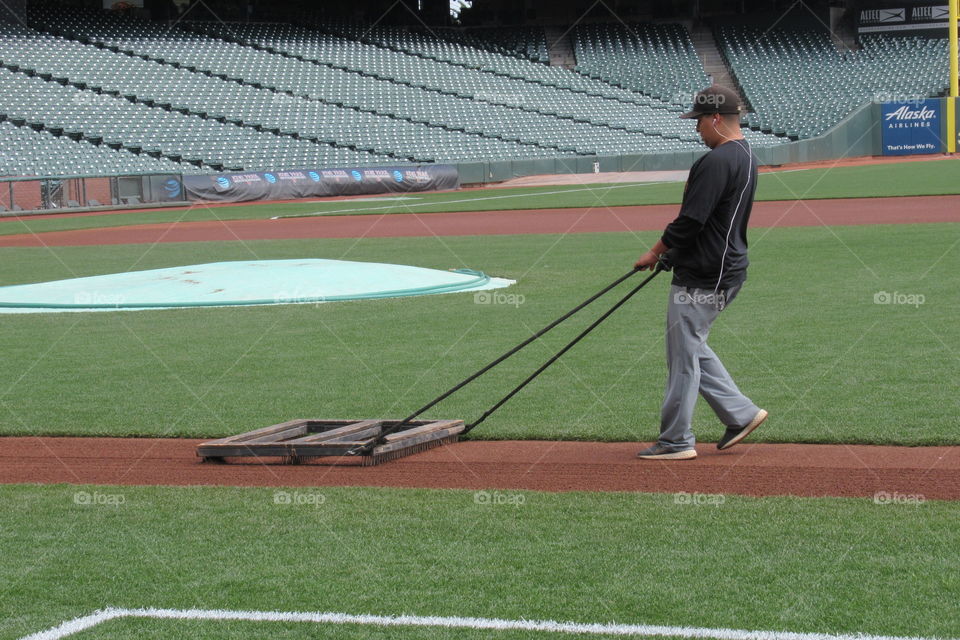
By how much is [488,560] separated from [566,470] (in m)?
1.71

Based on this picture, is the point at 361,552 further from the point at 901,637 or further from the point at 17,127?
the point at 17,127

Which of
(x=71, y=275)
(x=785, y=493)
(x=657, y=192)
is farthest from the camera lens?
(x=657, y=192)

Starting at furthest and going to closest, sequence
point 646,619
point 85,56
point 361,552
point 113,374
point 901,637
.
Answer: point 85,56 → point 113,374 → point 361,552 → point 646,619 → point 901,637

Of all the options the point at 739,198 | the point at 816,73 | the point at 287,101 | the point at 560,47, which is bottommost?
the point at 739,198

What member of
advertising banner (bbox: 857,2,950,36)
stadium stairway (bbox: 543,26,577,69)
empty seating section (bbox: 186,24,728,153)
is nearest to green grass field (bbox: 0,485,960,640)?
empty seating section (bbox: 186,24,728,153)

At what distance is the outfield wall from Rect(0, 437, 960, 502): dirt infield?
130ft

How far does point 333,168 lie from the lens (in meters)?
43.7

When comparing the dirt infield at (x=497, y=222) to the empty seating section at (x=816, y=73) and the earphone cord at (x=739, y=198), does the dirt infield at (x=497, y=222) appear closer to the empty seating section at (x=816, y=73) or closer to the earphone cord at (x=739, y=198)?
the earphone cord at (x=739, y=198)

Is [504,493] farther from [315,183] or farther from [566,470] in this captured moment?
[315,183]

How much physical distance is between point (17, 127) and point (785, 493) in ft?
126

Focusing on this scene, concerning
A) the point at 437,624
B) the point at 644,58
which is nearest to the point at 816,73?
the point at 644,58

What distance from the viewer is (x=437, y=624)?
13.8ft

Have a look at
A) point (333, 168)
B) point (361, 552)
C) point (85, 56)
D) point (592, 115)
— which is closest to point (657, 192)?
point (333, 168)

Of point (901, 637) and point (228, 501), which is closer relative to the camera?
point (901, 637)
